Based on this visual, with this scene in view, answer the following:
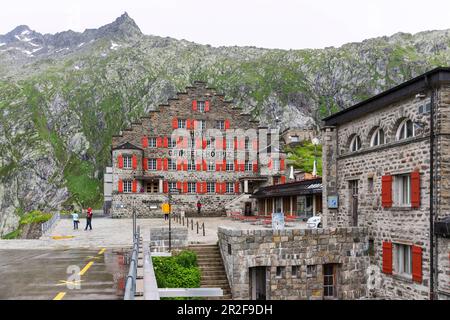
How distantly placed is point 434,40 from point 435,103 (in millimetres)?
149961

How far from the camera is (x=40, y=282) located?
42.9ft

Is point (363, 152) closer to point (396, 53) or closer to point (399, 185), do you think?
point (399, 185)

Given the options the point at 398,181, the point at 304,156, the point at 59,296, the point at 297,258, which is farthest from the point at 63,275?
the point at 304,156

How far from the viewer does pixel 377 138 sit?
20.4 metres

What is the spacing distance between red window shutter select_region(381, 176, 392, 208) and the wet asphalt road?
34.4ft

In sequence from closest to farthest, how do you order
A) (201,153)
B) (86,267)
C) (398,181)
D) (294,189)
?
(86,267), (398,181), (294,189), (201,153)

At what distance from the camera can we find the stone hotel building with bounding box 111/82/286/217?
5506cm

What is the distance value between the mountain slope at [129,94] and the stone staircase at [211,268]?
3292 inches

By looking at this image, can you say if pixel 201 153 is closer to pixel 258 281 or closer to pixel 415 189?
pixel 258 281

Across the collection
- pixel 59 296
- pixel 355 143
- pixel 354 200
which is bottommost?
pixel 59 296

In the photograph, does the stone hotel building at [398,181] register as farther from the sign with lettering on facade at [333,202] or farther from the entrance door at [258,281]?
the entrance door at [258,281]

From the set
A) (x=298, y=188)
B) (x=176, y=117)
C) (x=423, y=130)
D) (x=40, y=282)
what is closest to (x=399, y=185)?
(x=423, y=130)

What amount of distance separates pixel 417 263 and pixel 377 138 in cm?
591

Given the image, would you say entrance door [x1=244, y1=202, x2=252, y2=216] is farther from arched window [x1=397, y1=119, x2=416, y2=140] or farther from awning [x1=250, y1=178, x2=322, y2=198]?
arched window [x1=397, y1=119, x2=416, y2=140]
